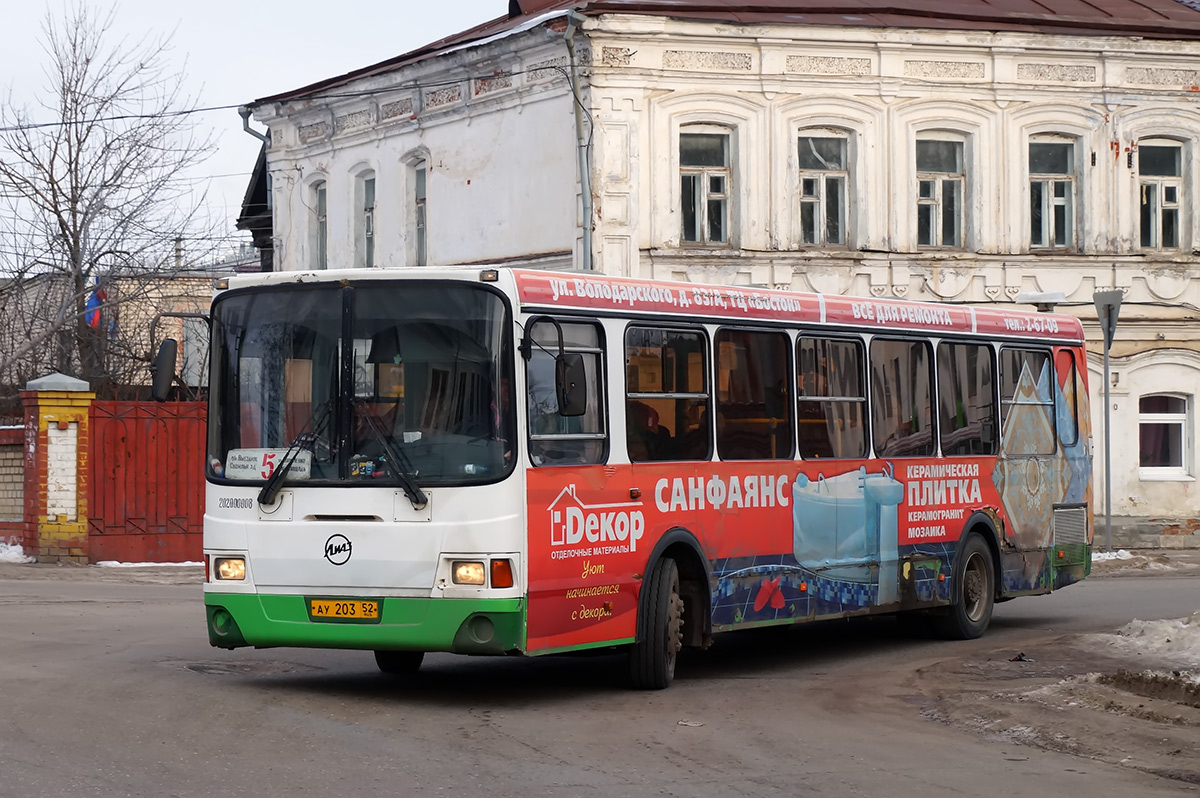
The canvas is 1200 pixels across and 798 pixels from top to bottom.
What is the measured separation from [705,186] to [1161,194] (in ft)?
24.8

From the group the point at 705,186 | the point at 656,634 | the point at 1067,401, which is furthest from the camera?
the point at 705,186

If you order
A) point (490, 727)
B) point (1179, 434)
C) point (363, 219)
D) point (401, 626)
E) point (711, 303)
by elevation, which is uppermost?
point (363, 219)

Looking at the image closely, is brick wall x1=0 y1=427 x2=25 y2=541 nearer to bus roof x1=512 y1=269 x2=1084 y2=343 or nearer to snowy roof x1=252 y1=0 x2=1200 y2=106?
snowy roof x1=252 y1=0 x2=1200 y2=106

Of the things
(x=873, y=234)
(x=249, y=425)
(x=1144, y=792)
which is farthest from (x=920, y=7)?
(x=1144, y=792)

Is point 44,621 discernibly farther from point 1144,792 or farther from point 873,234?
point 873,234

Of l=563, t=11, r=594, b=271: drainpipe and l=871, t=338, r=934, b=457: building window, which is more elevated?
l=563, t=11, r=594, b=271: drainpipe

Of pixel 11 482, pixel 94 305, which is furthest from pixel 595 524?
pixel 94 305

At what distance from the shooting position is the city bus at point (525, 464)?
406 inches

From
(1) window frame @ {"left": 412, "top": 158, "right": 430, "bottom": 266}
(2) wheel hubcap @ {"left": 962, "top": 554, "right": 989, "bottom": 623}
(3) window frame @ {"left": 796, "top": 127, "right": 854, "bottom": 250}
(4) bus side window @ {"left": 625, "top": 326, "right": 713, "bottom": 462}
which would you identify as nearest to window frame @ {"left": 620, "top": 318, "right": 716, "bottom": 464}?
(4) bus side window @ {"left": 625, "top": 326, "right": 713, "bottom": 462}

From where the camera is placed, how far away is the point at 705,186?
26594 millimetres

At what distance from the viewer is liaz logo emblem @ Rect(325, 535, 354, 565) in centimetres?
1044

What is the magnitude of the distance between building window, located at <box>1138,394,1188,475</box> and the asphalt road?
48.4 feet

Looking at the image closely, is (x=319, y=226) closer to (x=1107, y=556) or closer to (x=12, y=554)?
(x=12, y=554)

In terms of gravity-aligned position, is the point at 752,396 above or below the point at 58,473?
above
